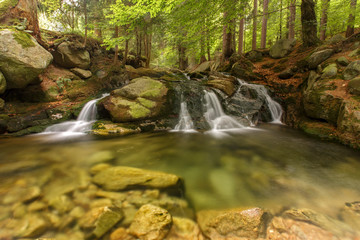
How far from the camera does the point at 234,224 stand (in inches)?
76.2

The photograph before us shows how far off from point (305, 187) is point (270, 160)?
116 centimetres

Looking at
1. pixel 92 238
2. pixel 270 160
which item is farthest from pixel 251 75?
pixel 92 238

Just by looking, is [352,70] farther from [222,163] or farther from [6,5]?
[6,5]

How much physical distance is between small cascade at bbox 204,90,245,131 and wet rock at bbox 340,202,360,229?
4.66 m

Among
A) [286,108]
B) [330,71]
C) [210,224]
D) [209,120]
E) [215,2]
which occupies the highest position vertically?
[215,2]

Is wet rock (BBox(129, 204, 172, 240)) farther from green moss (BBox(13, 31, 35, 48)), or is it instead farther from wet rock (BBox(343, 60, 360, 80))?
green moss (BBox(13, 31, 35, 48))

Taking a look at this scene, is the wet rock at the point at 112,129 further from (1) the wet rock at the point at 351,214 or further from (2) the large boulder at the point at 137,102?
(1) the wet rock at the point at 351,214

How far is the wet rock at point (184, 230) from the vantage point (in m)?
1.85

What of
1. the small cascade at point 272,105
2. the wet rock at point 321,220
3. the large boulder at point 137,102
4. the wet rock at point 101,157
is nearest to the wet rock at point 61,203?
the wet rock at point 101,157

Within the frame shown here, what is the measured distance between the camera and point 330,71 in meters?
6.03

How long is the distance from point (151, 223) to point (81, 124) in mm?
6232

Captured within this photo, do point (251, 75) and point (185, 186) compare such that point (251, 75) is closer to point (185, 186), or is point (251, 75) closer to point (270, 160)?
point (270, 160)

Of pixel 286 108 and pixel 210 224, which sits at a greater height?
pixel 286 108

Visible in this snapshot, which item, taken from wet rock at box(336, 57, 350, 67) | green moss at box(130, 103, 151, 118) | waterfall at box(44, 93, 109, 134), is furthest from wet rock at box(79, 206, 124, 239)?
wet rock at box(336, 57, 350, 67)
